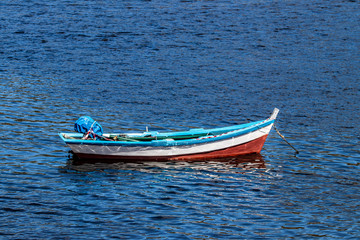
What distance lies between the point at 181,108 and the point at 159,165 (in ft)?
27.9

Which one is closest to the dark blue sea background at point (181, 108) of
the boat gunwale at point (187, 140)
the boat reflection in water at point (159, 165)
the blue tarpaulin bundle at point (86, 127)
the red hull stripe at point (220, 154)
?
the boat reflection in water at point (159, 165)

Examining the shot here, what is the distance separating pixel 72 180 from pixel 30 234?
5.30 meters

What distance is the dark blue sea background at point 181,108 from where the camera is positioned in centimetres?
2016

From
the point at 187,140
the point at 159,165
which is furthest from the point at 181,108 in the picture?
the point at 159,165

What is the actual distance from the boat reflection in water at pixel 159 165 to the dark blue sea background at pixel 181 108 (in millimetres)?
89

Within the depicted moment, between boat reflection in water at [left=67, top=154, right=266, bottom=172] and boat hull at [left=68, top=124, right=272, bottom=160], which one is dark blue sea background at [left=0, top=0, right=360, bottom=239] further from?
boat hull at [left=68, top=124, right=272, bottom=160]

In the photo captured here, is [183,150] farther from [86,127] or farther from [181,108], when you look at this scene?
[181,108]

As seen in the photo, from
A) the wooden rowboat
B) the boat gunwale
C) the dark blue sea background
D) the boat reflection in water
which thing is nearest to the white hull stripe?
the wooden rowboat

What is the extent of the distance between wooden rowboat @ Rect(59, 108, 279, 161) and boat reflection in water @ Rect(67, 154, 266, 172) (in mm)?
272

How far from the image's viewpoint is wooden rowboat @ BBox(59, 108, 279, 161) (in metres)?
25.7

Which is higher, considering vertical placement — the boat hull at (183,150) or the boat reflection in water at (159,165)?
the boat hull at (183,150)

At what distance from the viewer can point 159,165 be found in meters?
25.8

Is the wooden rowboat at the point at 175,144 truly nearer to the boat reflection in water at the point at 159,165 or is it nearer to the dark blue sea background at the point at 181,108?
the boat reflection in water at the point at 159,165

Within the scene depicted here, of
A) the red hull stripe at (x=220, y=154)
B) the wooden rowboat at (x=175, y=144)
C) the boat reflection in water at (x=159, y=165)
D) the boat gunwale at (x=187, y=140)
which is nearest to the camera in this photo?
the boat reflection in water at (x=159, y=165)
